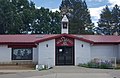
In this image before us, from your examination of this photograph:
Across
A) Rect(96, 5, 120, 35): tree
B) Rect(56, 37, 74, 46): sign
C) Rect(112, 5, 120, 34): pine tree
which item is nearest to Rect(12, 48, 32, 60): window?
Rect(56, 37, 74, 46): sign

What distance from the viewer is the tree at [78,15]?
7494 cm

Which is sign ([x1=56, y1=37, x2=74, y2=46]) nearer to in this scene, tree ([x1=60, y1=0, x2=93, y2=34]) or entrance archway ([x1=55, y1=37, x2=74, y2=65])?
entrance archway ([x1=55, y1=37, x2=74, y2=65])

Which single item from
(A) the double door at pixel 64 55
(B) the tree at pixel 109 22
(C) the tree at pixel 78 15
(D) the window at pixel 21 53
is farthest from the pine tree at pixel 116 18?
(D) the window at pixel 21 53

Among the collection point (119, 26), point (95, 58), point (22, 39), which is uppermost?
point (119, 26)

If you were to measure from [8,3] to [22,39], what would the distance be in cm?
2333

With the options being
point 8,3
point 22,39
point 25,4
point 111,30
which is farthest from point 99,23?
point 22,39

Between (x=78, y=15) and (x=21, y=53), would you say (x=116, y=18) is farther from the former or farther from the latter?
(x=21, y=53)

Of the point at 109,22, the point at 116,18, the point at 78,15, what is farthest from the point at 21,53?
the point at 116,18

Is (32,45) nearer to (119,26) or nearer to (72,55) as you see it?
(72,55)

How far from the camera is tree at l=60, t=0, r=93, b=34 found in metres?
74.9

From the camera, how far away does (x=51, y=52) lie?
3456 centimetres

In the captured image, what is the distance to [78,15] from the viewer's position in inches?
3113

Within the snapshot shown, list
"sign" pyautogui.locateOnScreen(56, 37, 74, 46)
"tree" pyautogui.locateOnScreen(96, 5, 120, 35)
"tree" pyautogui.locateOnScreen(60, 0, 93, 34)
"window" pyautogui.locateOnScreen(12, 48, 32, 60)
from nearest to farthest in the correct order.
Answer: "sign" pyautogui.locateOnScreen(56, 37, 74, 46)
"window" pyautogui.locateOnScreen(12, 48, 32, 60)
"tree" pyautogui.locateOnScreen(60, 0, 93, 34)
"tree" pyautogui.locateOnScreen(96, 5, 120, 35)

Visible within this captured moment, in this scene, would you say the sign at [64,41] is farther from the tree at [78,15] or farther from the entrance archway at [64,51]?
the tree at [78,15]
